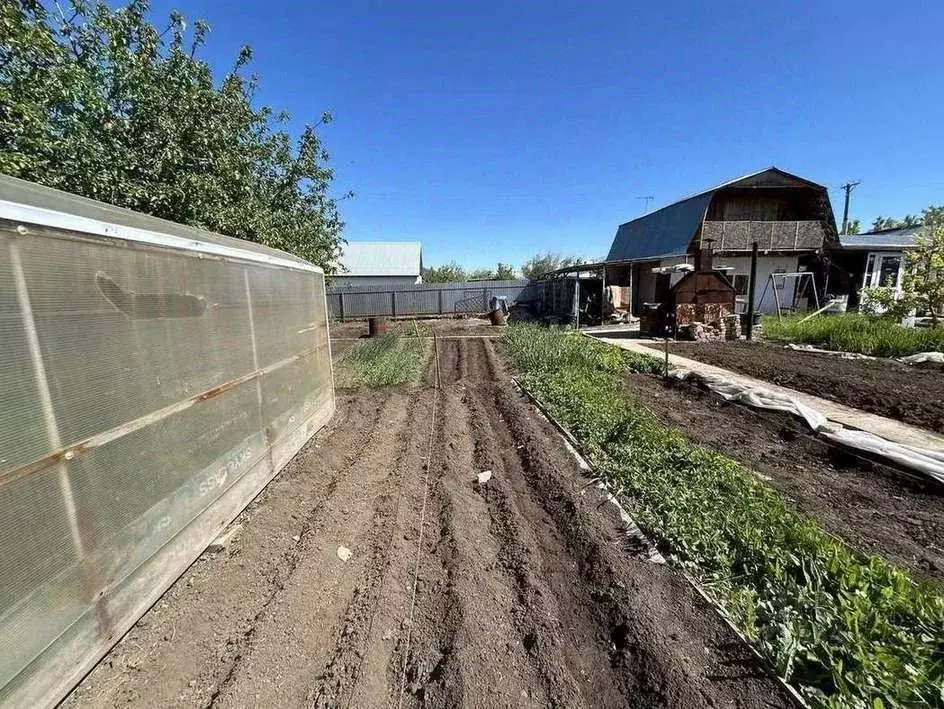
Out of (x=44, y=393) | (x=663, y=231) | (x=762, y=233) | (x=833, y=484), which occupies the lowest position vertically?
(x=833, y=484)

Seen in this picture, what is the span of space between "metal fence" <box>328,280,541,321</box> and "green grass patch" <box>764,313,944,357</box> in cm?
1290

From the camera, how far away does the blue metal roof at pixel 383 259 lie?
107 feet

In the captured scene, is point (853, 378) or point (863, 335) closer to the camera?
point (853, 378)

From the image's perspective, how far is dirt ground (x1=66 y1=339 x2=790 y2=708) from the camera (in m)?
1.63

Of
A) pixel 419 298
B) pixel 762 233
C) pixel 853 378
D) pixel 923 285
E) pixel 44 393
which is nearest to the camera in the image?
pixel 44 393

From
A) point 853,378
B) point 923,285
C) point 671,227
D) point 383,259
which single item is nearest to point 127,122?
point 853,378

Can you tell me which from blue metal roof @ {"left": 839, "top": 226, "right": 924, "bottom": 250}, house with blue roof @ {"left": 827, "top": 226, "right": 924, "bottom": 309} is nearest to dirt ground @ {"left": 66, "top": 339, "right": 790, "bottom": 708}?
house with blue roof @ {"left": 827, "top": 226, "right": 924, "bottom": 309}

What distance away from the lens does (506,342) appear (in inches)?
456

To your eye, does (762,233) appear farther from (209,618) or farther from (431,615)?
(209,618)

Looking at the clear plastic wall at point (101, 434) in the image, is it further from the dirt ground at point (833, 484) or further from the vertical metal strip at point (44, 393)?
the dirt ground at point (833, 484)

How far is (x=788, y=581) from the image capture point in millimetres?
2053

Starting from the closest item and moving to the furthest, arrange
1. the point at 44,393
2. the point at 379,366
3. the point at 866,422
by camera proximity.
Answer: the point at 44,393, the point at 866,422, the point at 379,366

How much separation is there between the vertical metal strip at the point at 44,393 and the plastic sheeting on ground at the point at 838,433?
548cm

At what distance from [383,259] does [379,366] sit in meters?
27.5
